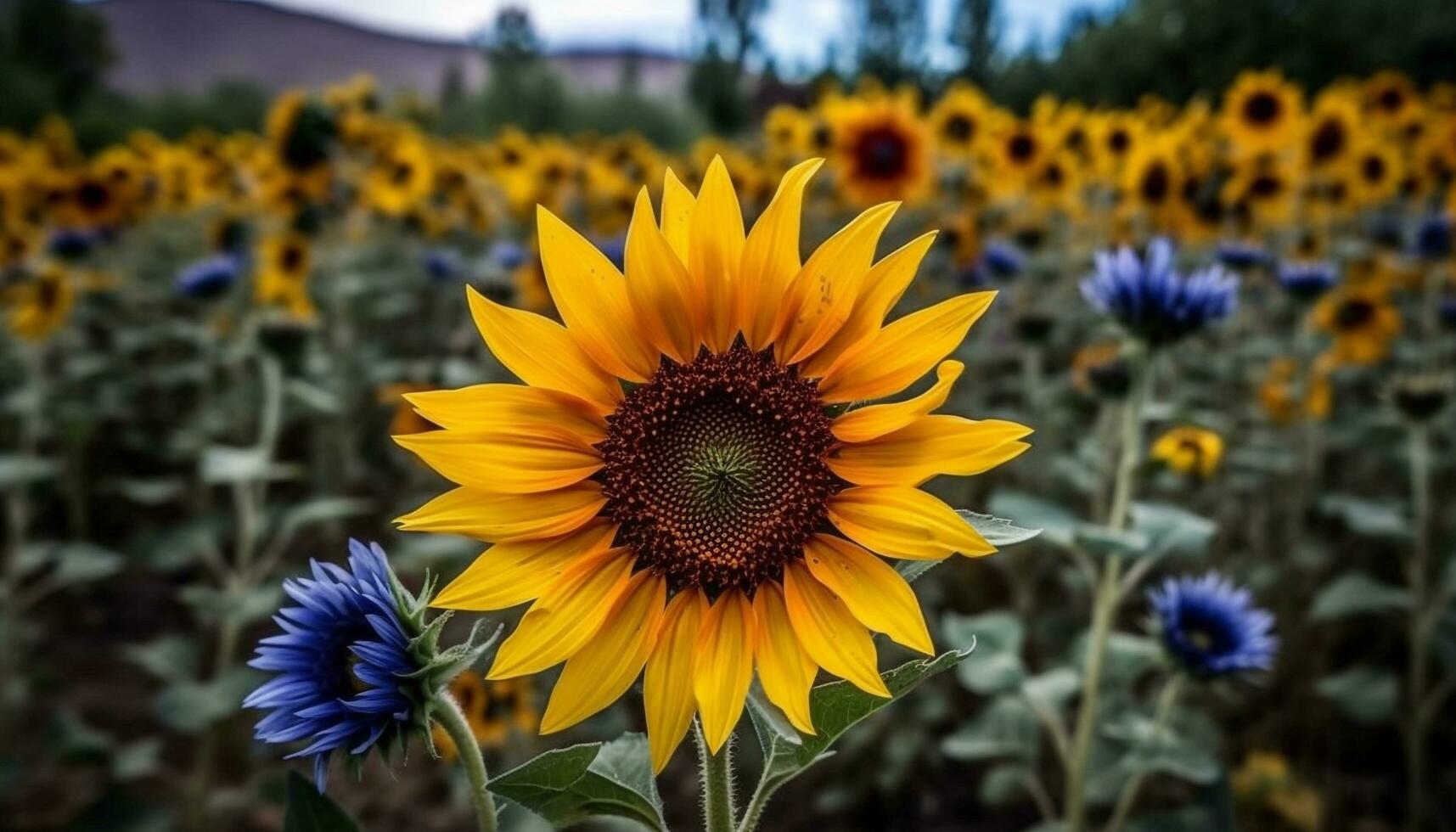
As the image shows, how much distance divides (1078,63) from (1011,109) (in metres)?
1.11

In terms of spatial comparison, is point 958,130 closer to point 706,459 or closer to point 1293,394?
point 1293,394

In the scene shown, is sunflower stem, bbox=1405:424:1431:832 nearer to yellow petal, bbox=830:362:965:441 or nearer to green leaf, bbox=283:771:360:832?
yellow petal, bbox=830:362:965:441

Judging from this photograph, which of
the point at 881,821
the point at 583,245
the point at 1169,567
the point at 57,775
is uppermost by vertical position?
the point at 583,245

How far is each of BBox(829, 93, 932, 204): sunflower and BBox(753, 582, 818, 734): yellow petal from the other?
12.0 ft

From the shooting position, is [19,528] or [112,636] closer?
[19,528]

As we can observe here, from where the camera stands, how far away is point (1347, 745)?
109 inches

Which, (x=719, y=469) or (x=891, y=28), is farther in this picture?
→ (x=891, y=28)

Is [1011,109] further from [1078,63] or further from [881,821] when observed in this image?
[881,821]

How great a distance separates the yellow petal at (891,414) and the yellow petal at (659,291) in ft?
0.47

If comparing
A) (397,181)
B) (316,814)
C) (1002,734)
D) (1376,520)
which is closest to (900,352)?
(316,814)

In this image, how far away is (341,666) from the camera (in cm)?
78

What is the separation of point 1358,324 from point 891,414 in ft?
10.4

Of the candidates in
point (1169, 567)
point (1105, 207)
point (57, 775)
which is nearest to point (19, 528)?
point (57, 775)

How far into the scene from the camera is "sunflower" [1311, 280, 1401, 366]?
3344mm
